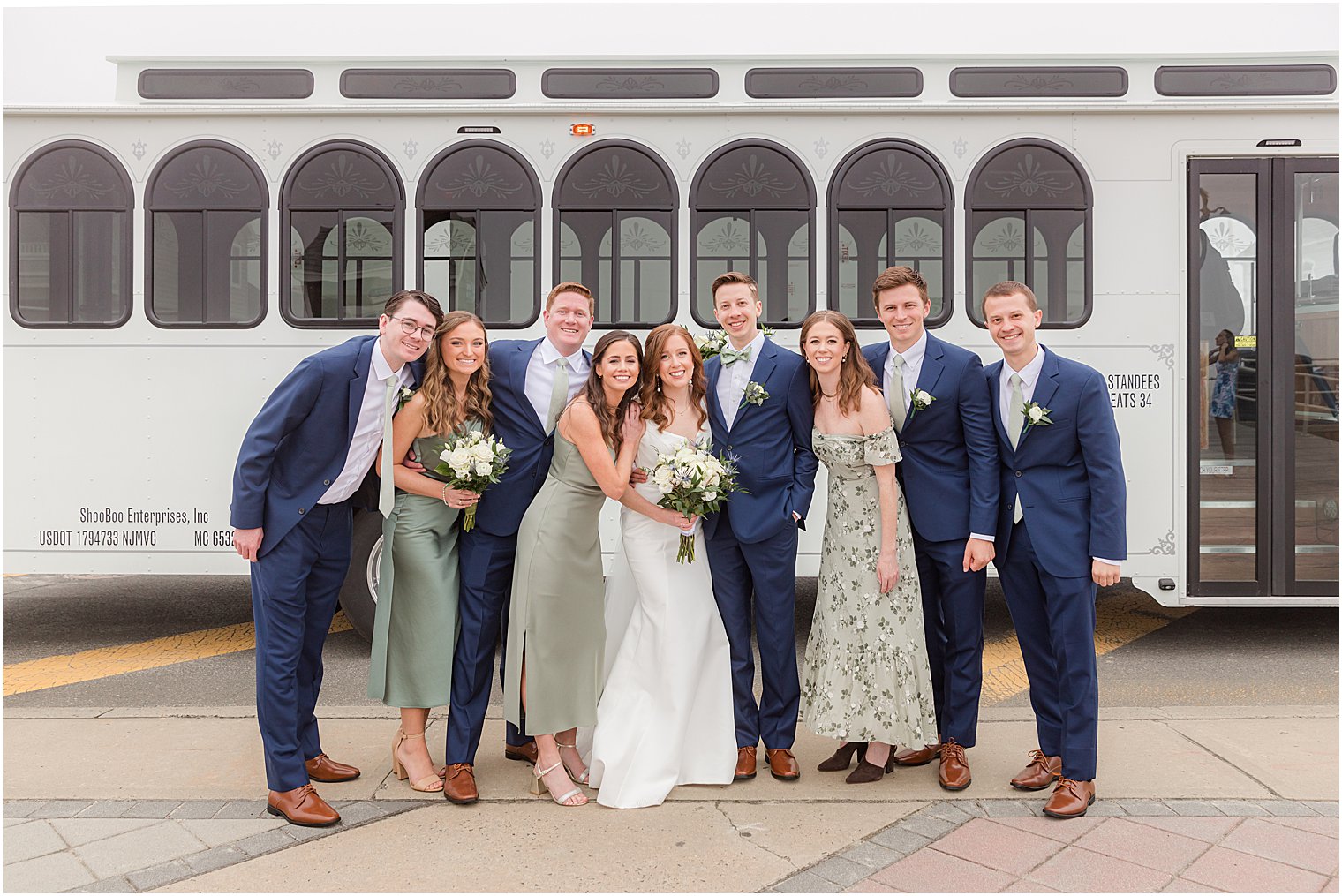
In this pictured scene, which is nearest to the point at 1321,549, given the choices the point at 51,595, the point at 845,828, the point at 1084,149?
the point at 1084,149

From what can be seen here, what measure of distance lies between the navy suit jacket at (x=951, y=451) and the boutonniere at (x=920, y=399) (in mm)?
14

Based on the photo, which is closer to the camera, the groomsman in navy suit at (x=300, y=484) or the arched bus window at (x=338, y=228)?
the groomsman in navy suit at (x=300, y=484)

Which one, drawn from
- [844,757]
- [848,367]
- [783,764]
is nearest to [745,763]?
[783,764]

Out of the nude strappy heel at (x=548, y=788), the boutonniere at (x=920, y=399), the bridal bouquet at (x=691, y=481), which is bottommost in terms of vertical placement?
the nude strappy heel at (x=548, y=788)

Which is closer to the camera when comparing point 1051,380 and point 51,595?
point 1051,380

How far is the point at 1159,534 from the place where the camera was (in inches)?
230

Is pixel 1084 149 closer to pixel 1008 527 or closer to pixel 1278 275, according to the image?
pixel 1278 275

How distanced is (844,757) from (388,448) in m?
2.31

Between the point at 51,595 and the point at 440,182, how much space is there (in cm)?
511

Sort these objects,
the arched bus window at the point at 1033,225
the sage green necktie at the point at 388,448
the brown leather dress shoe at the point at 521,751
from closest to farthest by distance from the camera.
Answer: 1. the sage green necktie at the point at 388,448
2. the brown leather dress shoe at the point at 521,751
3. the arched bus window at the point at 1033,225

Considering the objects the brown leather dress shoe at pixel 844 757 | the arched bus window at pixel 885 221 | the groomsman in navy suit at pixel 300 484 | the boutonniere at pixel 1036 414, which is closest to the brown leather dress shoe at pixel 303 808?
the groomsman in navy suit at pixel 300 484

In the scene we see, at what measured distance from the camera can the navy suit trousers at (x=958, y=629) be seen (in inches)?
161

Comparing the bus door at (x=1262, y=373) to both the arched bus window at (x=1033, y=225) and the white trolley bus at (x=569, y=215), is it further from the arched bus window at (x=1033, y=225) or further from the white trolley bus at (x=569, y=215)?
the arched bus window at (x=1033, y=225)

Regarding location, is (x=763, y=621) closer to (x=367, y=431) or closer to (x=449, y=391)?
(x=449, y=391)
